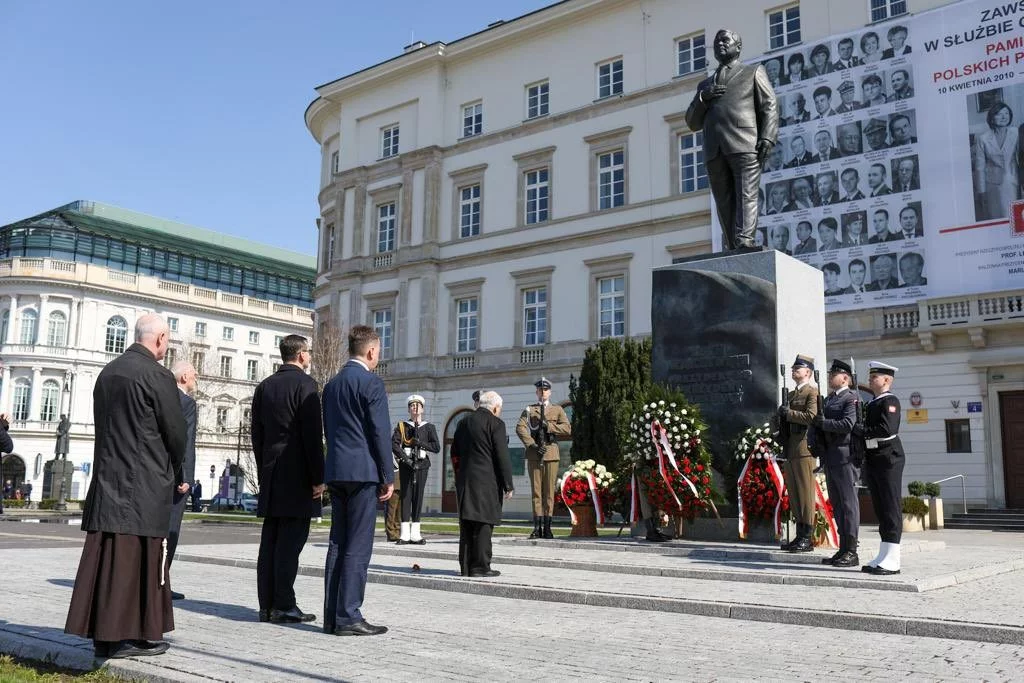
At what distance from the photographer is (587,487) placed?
1221 cm

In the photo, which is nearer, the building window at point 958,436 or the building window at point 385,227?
the building window at point 958,436

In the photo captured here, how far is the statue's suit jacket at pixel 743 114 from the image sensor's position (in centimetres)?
1139

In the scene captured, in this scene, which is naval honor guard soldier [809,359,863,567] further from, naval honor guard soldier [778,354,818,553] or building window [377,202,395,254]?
building window [377,202,395,254]

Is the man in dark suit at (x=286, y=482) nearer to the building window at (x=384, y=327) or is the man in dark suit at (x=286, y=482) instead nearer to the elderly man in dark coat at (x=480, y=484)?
the elderly man in dark coat at (x=480, y=484)

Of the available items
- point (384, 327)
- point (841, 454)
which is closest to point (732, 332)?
point (841, 454)

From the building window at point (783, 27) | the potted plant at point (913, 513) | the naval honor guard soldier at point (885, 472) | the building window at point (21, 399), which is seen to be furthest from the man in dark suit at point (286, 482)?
the building window at point (21, 399)

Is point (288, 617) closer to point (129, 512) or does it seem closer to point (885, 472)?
point (129, 512)

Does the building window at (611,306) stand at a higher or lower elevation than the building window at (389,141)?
lower

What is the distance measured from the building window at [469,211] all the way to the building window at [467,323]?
2.71 m

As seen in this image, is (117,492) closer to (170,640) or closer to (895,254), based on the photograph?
(170,640)

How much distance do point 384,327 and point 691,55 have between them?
1640 cm

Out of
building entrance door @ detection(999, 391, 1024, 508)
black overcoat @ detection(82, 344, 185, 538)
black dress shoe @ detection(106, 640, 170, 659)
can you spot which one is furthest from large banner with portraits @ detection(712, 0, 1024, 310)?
black dress shoe @ detection(106, 640, 170, 659)

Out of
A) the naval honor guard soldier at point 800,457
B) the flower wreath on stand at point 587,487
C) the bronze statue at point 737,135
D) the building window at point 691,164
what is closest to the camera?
the naval honor guard soldier at point 800,457

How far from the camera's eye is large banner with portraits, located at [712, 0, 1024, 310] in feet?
79.9
